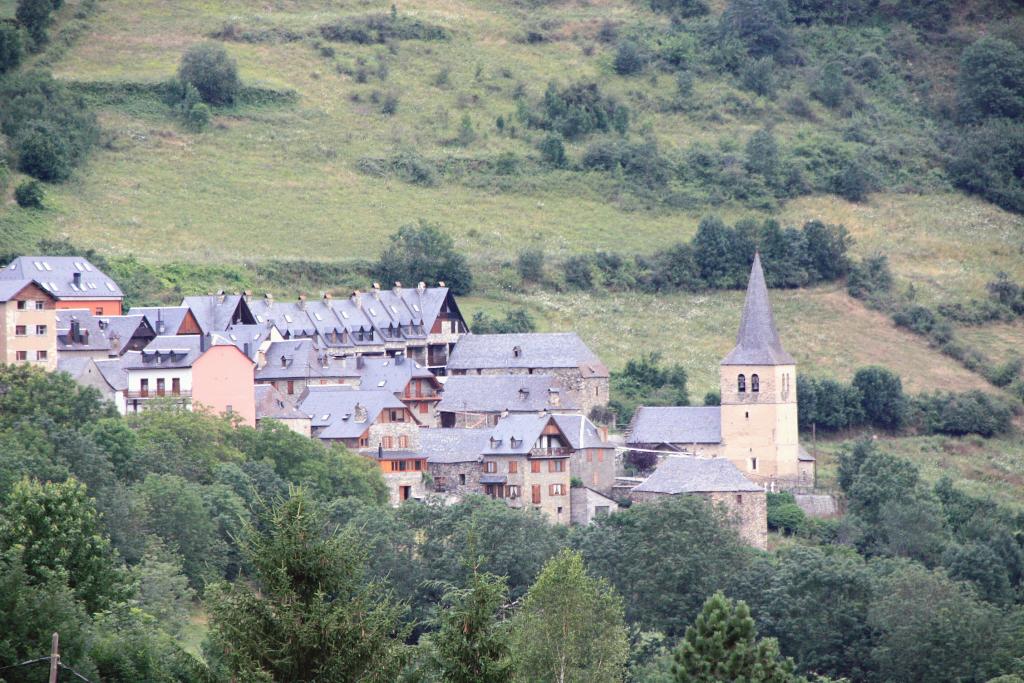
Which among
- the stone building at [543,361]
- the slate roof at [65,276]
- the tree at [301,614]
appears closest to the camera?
the tree at [301,614]

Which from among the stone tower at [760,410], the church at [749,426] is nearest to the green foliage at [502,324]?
the church at [749,426]

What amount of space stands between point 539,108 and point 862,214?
71.7ft

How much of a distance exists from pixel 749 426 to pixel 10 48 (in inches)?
2313

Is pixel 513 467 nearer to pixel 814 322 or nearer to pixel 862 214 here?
pixel 814 322

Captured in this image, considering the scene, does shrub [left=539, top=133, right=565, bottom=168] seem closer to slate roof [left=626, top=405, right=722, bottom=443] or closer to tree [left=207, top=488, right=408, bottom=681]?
slate roof [left=626, top=405, right=722, bottom=443]

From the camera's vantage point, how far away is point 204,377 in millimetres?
79438

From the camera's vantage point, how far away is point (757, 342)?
284 ft

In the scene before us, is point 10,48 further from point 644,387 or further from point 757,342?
point 757,342

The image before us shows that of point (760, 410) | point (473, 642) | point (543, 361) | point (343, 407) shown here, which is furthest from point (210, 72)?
point (473, 642)

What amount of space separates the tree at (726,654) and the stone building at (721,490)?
2490 cm

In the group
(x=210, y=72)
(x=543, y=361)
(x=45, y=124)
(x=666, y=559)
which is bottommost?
(x=666, y=559)

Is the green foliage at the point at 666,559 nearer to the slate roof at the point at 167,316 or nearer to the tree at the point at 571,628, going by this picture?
the tree at the point at 571,628

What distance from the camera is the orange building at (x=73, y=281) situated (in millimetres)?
85812

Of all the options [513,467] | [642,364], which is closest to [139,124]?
[642,364]
